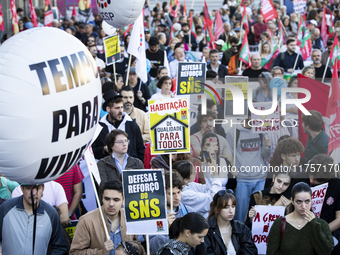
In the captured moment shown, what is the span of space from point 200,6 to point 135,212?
76.6 feet

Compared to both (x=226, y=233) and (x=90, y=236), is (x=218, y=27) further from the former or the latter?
(x=90, y=236)

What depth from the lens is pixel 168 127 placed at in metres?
4.53

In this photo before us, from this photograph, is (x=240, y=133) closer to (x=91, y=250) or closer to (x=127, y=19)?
(x=127, y=19)

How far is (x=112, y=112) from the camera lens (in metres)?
6.05

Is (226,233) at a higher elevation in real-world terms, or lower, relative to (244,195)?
higher

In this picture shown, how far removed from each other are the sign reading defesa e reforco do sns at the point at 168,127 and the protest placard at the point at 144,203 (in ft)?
2.54

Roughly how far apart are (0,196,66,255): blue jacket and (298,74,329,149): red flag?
351 cm

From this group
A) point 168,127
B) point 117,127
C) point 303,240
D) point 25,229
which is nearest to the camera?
point 25,229

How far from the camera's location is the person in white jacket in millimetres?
4773

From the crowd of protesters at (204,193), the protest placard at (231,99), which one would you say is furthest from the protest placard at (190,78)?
the protest placard at (231,99)

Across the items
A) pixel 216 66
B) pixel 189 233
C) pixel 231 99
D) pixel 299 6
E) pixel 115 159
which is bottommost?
pixel 189 233

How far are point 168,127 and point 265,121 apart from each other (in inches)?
74.4

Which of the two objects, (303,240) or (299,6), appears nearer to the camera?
(303,240)

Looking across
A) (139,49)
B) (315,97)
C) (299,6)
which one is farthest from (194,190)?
(299,6)
